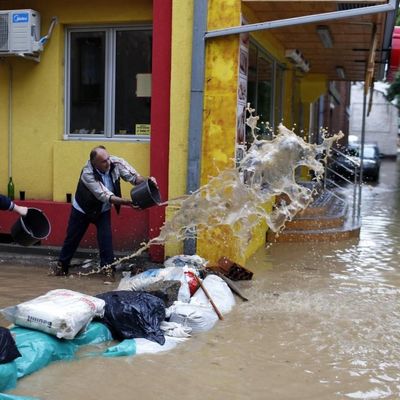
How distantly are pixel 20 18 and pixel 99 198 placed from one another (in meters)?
3.14

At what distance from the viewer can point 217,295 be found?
261 inches

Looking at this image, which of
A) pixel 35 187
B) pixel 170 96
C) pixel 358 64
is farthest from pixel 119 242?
pixel 358 64

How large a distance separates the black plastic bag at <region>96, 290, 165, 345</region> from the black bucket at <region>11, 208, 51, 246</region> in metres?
0.85

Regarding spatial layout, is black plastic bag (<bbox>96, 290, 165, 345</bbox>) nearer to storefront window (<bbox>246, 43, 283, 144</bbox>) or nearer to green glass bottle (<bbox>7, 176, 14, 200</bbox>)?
storefront window (<bbox>246, 43, 283, 144</bbox>)

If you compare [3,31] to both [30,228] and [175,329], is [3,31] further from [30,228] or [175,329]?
[175,329]

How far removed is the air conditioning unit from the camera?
8.69m

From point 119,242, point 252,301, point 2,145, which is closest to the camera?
point 252,301

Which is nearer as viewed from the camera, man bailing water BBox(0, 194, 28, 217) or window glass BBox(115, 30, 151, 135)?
man bailing water BBox(0, 194, 28, 217)

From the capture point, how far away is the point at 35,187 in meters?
9.30

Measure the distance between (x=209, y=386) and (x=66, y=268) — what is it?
373cm

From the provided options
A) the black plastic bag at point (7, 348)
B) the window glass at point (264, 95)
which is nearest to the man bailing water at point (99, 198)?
the black plastic bag at point (7, 348)

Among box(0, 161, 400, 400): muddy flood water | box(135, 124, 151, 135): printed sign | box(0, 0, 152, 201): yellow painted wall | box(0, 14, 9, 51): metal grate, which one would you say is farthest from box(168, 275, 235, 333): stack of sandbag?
box(0, 14, 9, 51): metal grate

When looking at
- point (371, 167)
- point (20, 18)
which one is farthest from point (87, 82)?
point (371, 167)

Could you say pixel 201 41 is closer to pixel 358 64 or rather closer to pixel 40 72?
pixel 40 72
